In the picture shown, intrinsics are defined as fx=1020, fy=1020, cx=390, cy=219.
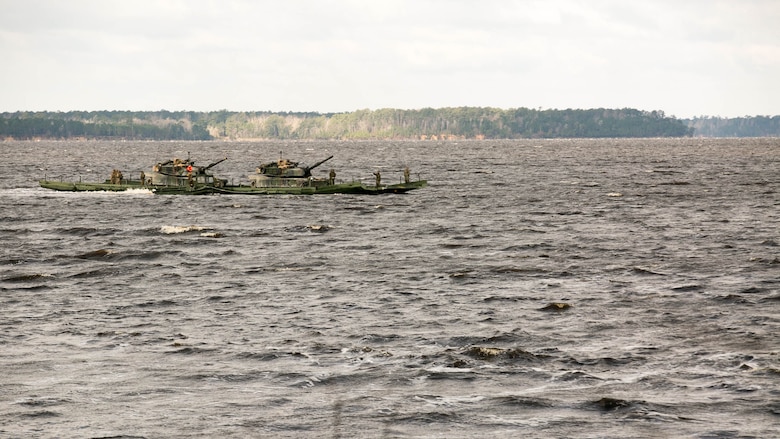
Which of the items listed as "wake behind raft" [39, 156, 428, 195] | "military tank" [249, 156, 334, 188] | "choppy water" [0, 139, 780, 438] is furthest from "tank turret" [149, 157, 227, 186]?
"choppy water" [0, 139, 780, 438]

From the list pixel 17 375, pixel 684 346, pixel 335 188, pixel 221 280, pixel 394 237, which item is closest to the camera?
pixel 17 375

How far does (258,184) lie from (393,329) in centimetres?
5878

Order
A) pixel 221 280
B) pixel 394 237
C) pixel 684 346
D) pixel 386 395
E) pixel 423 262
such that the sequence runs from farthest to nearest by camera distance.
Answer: pixel 394 237, pixel 423 262, pixel 221 280, pixel 684 346, pixel 386 395

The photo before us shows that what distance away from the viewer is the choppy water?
2009 cm

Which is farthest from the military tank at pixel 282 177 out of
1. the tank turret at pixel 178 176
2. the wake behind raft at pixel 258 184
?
the tank turret at pixel 178 176

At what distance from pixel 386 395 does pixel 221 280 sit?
18.0 metres

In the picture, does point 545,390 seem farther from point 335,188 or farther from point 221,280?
point 335,188

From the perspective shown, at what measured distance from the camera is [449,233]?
185 ft

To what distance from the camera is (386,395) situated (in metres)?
21.7

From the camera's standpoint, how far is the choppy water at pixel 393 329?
65.9 feet

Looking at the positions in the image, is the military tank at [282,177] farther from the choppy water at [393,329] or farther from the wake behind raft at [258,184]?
the choppy water at [393,329]

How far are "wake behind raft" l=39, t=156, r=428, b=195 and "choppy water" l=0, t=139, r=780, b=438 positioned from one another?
23750mm

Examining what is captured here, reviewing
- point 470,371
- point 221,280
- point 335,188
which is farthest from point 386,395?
point 335,188

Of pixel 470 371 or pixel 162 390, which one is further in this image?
pixel 470 371
